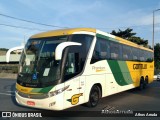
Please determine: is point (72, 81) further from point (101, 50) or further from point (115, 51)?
point (115, 51)

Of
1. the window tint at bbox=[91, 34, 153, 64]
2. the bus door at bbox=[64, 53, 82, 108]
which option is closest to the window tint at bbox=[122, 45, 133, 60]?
the window tint at bbox=[91, 34, 153, 64]

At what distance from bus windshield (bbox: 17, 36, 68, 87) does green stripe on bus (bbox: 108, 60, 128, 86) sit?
12.9 ft

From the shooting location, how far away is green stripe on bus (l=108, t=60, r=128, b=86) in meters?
11.8

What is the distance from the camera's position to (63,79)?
26.1ft

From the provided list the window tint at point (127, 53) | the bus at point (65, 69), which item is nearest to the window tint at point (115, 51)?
the bus at point (65, 69)

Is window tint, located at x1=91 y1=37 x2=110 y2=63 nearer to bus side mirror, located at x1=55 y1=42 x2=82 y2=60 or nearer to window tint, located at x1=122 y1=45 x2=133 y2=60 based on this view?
bus side mirror, located at x1=55 y1=42 x2=82 y2=60

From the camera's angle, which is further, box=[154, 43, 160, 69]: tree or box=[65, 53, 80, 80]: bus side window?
box=[154, 43, 160, 69]: tree

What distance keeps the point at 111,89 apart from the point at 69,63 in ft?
13.1

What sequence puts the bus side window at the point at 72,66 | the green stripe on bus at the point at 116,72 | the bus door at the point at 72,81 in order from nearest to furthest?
1. the bus door at the point at 72,81
2. the bus side window at the point at 72,66
3. the green stripe on bus at the point at 116,72

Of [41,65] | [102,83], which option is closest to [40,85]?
[41,65]

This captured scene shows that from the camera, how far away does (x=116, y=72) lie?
40.2ft

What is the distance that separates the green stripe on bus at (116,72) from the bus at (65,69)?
Answer: 14cm

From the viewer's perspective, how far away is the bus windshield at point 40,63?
7.97 metres

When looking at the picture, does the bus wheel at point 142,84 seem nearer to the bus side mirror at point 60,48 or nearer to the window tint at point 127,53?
the window tint at point 127,53
